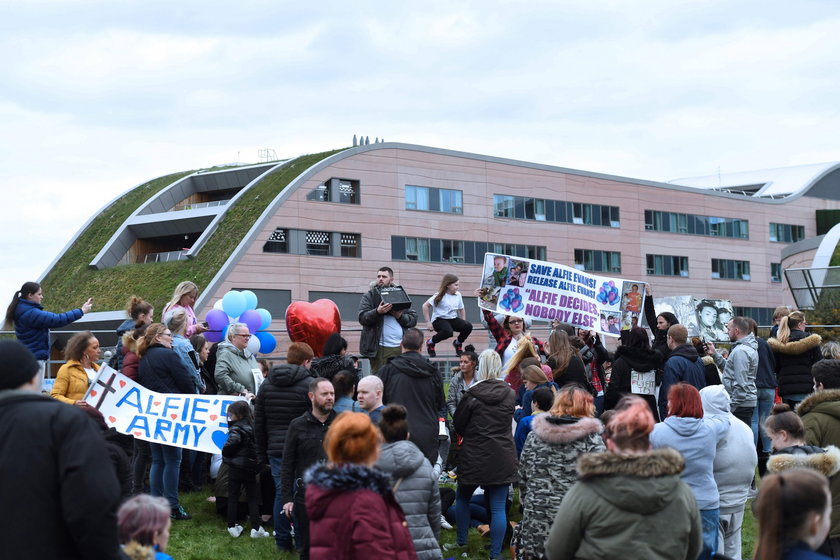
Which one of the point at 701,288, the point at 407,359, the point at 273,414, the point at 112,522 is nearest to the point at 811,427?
the point at 407,359

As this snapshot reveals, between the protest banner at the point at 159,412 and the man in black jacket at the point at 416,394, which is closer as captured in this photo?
the man in black jacket at the point at 416,394

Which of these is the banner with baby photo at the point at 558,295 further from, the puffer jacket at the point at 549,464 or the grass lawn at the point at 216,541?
the puffer jacket at the point at 549,464

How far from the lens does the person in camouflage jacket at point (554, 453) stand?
7.56m

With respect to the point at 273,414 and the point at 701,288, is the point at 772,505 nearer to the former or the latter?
the point at 273,414

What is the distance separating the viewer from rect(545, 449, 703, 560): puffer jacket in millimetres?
5062

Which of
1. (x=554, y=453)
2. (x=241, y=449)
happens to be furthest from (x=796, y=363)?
(x=241, y=449)

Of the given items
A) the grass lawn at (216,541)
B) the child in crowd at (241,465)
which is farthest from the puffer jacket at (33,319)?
the grass lawn at (216,541)

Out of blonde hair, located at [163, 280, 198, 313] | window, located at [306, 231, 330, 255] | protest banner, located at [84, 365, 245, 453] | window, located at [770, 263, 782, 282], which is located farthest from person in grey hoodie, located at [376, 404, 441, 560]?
window, located at [770, 263, 782, 282]

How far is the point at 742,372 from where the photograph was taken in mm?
12414

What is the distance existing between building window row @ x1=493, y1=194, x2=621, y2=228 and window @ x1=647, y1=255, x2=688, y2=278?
4.04m

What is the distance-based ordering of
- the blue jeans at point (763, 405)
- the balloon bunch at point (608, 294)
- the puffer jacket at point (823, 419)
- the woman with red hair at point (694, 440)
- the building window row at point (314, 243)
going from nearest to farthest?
the woman with red hair at point (694, 440)
the puffer jacket at point (823, 419)
the blue jeans at point (763, 405)
the balloon bunch at point (608, 294)
the building window row at point (314, 243)

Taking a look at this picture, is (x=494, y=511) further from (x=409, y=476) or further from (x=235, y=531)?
(x=409, y=476)

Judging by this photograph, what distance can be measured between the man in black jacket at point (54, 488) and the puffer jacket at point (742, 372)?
949 centimetres

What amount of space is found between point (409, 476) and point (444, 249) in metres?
51.6
